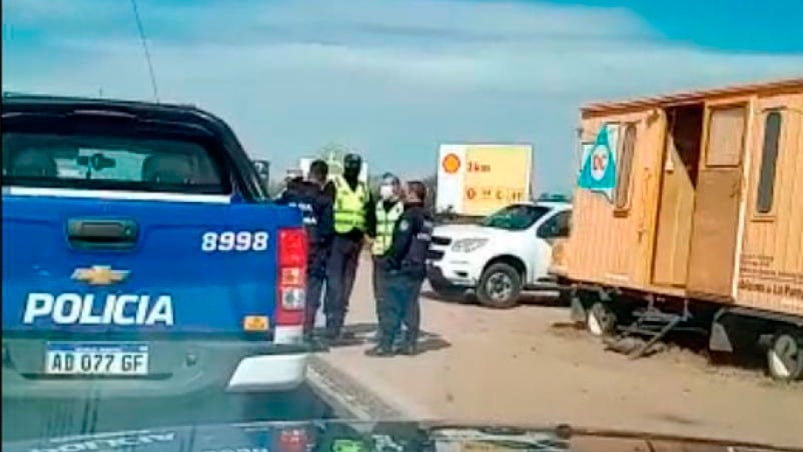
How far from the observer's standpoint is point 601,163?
19812 millimetres

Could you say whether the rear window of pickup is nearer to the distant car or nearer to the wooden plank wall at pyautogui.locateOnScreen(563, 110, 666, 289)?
the wooden plank wall at pyautogui.locateOnScreen(563, 110, 666, 289)

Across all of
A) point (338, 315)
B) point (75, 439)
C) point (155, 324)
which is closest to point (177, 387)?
point (155, 324)

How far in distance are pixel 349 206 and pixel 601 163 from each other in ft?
16.0

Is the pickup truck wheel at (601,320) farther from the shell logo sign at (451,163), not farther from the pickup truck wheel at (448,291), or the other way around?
the shell logo sign at (451,163)

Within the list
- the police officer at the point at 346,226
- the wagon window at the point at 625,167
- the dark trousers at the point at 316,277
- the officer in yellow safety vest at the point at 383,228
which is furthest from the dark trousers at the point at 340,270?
the wagon window at the point at 625,167

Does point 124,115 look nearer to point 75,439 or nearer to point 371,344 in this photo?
point 75,439

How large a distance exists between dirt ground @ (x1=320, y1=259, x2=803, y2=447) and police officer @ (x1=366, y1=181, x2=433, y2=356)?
0.43m

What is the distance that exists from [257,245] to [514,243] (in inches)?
699

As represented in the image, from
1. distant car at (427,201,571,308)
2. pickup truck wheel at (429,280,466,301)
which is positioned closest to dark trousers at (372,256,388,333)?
distant car at (427,201,571,308)

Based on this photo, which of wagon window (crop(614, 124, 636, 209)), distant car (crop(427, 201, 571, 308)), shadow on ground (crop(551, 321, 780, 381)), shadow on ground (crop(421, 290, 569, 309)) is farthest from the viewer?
shadow on ground (crop(421, 290, 569, 309))

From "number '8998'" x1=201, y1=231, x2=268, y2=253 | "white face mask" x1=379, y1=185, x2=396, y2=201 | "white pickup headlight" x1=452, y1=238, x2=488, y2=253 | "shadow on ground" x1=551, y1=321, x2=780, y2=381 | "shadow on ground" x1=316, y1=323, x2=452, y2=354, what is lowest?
"shadow on ground" x1=316, y1=323, x2=452, y2=354

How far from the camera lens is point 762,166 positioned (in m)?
15.7

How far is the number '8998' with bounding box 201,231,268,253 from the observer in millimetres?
→ 7945

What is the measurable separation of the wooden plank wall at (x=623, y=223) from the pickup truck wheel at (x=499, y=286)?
14.7ft
